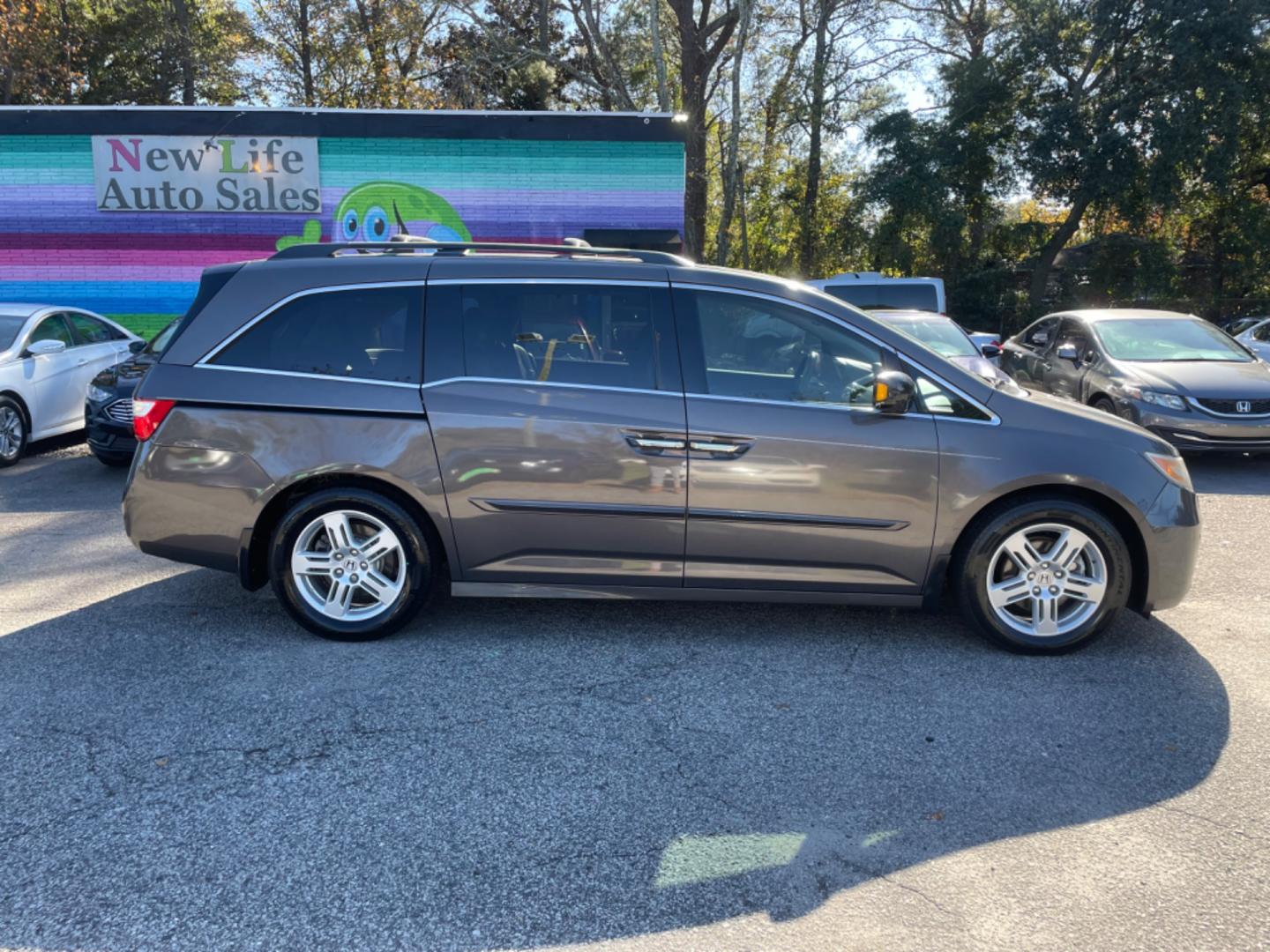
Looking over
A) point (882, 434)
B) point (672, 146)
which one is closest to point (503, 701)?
point (882, 434)

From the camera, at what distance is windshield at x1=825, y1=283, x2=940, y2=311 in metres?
12.6

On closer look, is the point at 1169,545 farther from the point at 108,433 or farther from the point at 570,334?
the point at 108,433

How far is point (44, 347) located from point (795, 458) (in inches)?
337

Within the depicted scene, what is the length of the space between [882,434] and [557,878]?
97.5 inches

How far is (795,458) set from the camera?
4.39m

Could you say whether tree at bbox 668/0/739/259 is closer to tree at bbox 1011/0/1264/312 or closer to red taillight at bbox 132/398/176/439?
tree at bbox 1011/0/1264/312

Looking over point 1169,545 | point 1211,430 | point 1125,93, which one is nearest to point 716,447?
point 1169,545

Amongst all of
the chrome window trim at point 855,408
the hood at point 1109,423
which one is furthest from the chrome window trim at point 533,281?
the hood at point 1109,423

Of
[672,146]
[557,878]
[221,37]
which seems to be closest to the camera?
[557,878]

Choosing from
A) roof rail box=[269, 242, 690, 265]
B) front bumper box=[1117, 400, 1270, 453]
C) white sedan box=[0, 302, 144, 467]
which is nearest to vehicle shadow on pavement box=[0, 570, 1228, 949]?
roof rail box=[269, 242, 690, 265]

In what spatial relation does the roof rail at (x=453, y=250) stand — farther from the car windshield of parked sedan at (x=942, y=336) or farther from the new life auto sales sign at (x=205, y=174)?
the new life auto sales sign at (x=205, y=174)

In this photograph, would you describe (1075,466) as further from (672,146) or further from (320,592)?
(672,146)

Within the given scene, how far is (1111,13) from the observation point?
2153 centimetres

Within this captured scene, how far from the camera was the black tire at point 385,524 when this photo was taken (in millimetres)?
4543
